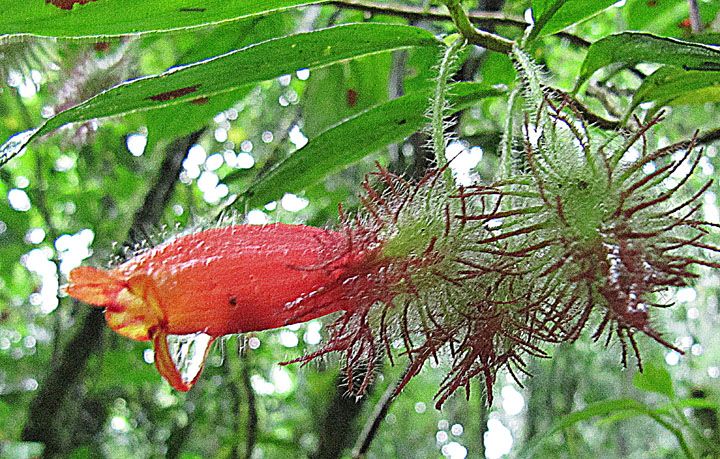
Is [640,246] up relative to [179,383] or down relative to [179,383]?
up

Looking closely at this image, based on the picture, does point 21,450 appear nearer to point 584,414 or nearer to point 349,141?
point 349,141

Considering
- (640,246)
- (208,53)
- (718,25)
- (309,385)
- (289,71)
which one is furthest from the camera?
(309,385)

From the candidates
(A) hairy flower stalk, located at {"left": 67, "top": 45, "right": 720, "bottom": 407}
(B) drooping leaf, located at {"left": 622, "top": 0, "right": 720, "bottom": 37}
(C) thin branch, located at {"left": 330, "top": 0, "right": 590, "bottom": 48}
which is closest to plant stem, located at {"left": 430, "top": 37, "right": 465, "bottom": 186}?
(A) hairy flower stalk, located at {"left": 67, "top": 45, "right": 720, "bottom": 407}

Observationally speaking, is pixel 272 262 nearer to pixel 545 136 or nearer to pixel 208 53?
pixel 545 136

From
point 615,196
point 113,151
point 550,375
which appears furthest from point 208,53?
point 550,375

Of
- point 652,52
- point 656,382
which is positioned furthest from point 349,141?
point 656,382

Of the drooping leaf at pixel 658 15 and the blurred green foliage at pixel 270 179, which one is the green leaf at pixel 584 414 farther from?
the drooping leaf at pixel 658 15

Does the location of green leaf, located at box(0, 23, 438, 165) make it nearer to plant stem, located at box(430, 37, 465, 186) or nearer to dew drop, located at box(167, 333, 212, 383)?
plant stem, located at box(430, 37, 465, 186)
